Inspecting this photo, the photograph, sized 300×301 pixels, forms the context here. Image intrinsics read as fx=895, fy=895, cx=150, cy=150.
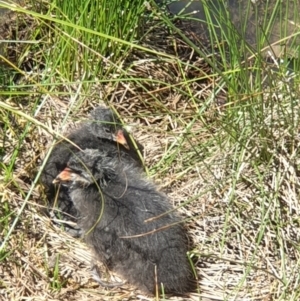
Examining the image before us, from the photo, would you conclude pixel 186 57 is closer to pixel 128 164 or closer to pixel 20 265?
pixel 128 164

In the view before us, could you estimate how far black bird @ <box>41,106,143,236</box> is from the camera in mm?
4456

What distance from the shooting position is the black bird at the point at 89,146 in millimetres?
4456

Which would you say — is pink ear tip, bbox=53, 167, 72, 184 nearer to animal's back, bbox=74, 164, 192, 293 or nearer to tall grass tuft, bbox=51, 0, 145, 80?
animal's back, bbox=74, 164, 192, 293

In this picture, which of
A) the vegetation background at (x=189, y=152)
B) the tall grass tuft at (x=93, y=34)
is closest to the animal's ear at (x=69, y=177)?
the vegetation background at (x=189, y=152)

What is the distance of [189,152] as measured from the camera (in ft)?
14.8

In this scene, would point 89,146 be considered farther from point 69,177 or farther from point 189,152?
point 189,152

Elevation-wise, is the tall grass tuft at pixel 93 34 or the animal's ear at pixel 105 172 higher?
the tall grass tuft at pixel 93 34

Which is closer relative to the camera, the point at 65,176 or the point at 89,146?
the point at 65,176

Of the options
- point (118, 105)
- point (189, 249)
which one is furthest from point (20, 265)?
point (118, 105)

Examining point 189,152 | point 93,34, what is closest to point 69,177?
point 189,152

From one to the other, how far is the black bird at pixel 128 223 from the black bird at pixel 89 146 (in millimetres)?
194

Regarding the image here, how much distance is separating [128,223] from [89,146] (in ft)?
2.19

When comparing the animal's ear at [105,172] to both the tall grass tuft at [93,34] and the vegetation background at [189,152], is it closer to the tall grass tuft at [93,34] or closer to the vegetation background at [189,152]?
the vegetation background at [189,152]

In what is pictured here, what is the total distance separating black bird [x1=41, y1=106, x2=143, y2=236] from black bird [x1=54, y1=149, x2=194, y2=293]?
0.64 ft
